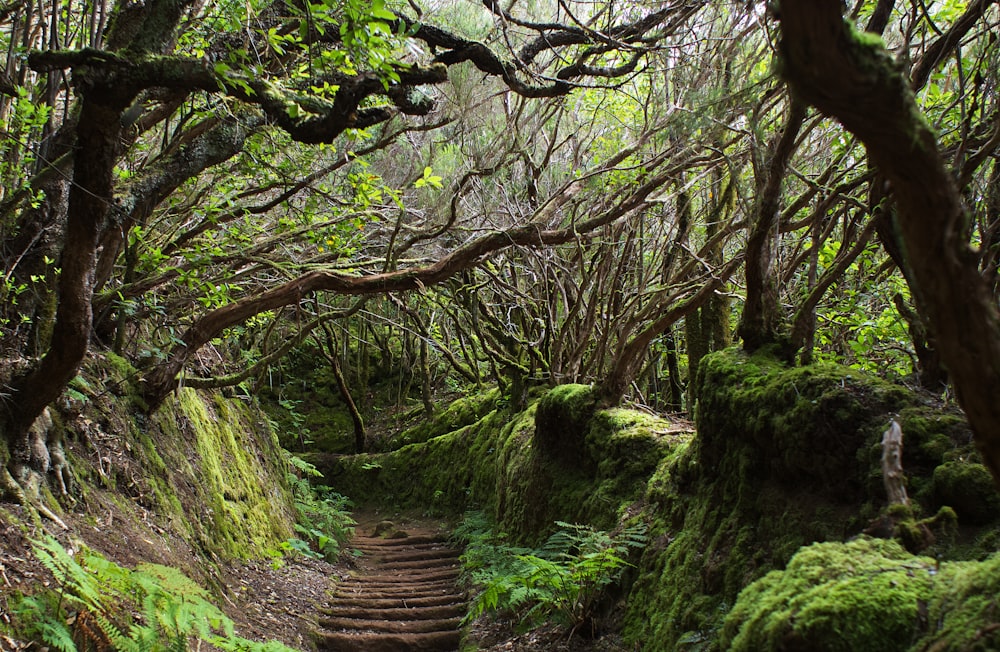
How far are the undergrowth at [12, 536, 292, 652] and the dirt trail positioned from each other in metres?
2.82

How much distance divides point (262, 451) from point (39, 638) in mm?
7111

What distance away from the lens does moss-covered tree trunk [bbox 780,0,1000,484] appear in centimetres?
142

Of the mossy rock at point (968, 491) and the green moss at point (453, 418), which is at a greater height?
the green moss at point (453, 418)

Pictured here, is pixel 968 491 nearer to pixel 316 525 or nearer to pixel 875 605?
pixel 875 605

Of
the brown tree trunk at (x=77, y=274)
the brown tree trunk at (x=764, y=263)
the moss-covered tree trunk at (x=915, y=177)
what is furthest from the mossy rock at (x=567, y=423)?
the moss-covered tree trunk at (x=915, y=177)

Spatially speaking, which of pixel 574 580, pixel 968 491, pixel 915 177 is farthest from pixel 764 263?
pixel 915 177

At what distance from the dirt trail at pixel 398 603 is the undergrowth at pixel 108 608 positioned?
2822 mm

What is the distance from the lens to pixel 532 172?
32.0 feet

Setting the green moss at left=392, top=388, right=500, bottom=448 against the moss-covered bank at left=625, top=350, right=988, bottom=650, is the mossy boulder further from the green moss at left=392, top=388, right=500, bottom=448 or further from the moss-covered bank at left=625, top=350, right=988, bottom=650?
the green moss at left=392, top=388, right=500, bottom=448

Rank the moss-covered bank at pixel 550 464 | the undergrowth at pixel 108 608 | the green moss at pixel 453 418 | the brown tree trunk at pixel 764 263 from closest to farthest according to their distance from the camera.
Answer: the undergrowth at pixel 108 608 < the brown tree trunk at pixel 764 263 < the moss-covered bank at pixel 550 464 < the green moss at pixel 453 418

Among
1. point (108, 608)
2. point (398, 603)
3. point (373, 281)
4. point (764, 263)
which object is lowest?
point (398, 603)

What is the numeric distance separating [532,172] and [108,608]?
25.5 feet

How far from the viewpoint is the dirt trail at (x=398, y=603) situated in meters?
6.65

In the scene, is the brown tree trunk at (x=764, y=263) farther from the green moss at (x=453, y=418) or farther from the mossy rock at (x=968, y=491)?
the green moss at (x=453, y=418)
